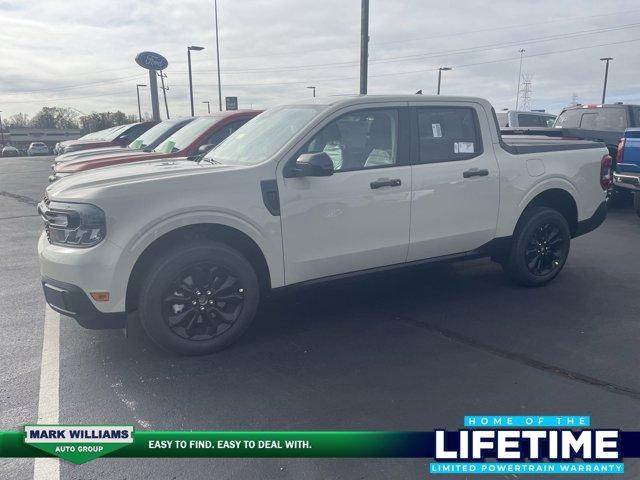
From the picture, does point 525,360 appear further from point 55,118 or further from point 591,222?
point 55,118

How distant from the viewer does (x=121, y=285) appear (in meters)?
3.70

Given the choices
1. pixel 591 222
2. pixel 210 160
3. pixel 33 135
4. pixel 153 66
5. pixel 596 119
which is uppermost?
pixel 153 66

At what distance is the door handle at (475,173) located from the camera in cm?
489

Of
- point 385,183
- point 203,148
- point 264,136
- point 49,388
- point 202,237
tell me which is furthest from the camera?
point 203,148

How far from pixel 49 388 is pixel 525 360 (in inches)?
134

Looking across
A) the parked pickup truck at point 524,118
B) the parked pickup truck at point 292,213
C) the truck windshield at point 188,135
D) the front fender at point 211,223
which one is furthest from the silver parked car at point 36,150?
the front fender at point 211,223

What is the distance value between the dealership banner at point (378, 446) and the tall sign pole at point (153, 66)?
2222 centimetres

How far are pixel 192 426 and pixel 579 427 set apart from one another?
88.8 inches

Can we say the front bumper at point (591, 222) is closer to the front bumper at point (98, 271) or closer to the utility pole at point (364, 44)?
the front bumper at point (98, 271)

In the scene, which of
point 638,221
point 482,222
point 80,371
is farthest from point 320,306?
point 638,221

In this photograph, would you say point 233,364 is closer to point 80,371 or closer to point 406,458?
point 80,371

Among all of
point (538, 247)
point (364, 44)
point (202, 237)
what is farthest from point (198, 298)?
point (364, 44)

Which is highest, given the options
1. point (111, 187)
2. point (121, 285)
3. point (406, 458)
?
point (111, 187)

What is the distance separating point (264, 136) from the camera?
15.4ft
